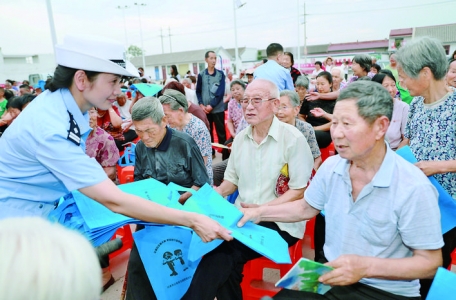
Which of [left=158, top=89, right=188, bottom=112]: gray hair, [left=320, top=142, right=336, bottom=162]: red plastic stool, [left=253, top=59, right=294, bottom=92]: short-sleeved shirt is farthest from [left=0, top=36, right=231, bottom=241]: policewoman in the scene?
[left=320, top=142, right=336, bottom=162]: red plastic stool

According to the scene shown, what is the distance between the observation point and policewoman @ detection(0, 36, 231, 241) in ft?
5.09

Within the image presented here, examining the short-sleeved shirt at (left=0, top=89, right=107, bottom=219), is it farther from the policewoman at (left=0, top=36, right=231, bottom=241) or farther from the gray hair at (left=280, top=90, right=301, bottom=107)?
the gray hair at (left=280, top=90, right=301, bottom=107)

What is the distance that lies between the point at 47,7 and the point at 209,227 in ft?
26.3

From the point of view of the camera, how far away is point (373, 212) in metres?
1.47

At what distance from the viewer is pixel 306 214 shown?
6.16 feet

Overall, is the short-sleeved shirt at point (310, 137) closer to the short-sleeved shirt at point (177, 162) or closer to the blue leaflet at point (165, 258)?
the short-sleeved shirt at point (177, 162)

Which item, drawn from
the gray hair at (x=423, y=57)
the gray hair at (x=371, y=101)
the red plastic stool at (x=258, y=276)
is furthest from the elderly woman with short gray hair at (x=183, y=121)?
the gray hair at (x=371, y=101)

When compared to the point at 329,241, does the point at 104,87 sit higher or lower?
higher

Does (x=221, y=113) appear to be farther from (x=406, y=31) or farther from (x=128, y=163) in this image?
(x=406, y=31)

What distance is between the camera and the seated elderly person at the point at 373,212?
1360 millimetres

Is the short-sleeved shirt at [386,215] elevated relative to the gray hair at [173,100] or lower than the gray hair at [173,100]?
lower

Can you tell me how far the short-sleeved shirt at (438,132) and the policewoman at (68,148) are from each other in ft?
4.71

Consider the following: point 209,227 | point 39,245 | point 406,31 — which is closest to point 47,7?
point 209,227

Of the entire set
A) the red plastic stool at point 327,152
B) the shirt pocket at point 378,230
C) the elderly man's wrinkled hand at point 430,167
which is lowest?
the red plastic stool at point 327,152
